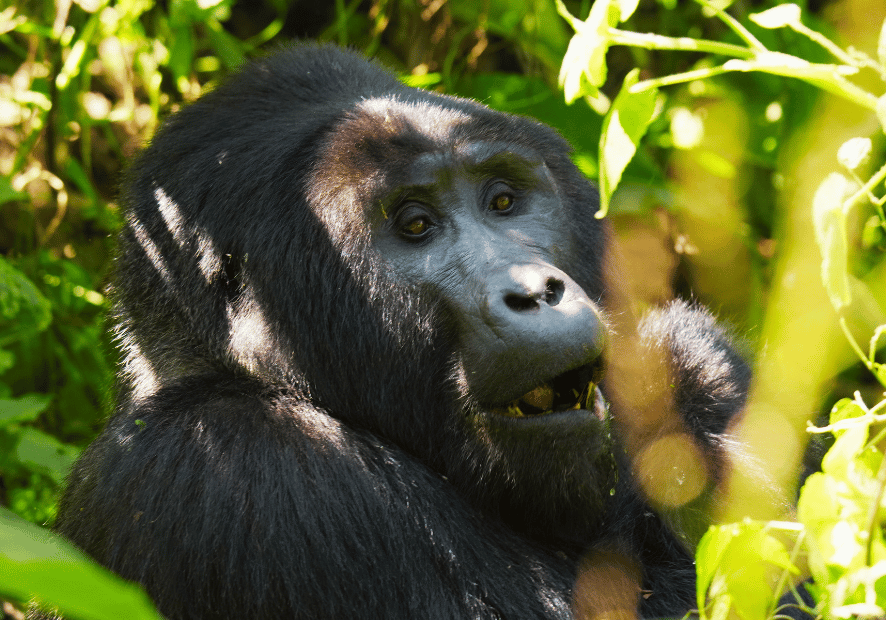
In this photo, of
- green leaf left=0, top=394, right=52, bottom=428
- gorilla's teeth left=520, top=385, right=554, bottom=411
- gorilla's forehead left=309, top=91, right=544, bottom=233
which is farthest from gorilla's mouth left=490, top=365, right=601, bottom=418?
green leaf left=0, top=394, right=52, bottom=428

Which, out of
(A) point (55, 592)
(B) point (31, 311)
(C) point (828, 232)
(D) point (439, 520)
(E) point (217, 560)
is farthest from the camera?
(B) point (31, 311)

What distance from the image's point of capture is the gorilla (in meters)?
2.13

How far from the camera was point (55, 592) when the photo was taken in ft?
2.40

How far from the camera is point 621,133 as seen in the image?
58.8 inches

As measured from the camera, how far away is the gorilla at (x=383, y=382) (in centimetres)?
213

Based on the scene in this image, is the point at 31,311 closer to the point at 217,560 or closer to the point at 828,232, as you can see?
the point at 217,560

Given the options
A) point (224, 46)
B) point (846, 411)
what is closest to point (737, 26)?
point (846, 411)

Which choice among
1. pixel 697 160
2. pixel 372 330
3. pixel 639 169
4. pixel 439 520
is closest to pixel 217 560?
pixel 439 520

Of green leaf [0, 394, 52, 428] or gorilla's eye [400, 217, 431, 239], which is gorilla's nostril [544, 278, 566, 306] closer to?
gorilla's eye [400, 217, 431, 239]

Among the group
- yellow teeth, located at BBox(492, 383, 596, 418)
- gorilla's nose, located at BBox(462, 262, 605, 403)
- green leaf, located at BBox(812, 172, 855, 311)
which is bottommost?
yellow teeth, located at BBox(492, 383, 596, 418)

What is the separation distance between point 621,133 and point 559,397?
37.5 inches

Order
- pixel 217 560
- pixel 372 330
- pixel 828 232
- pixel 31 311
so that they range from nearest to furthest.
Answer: pixel 828 232
pixel 217 560
pixel 372 330
pixel 31 311

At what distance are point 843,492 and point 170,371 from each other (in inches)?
73.6

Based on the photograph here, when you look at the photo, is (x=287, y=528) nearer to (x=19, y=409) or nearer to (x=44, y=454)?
(x=19, y=409)
